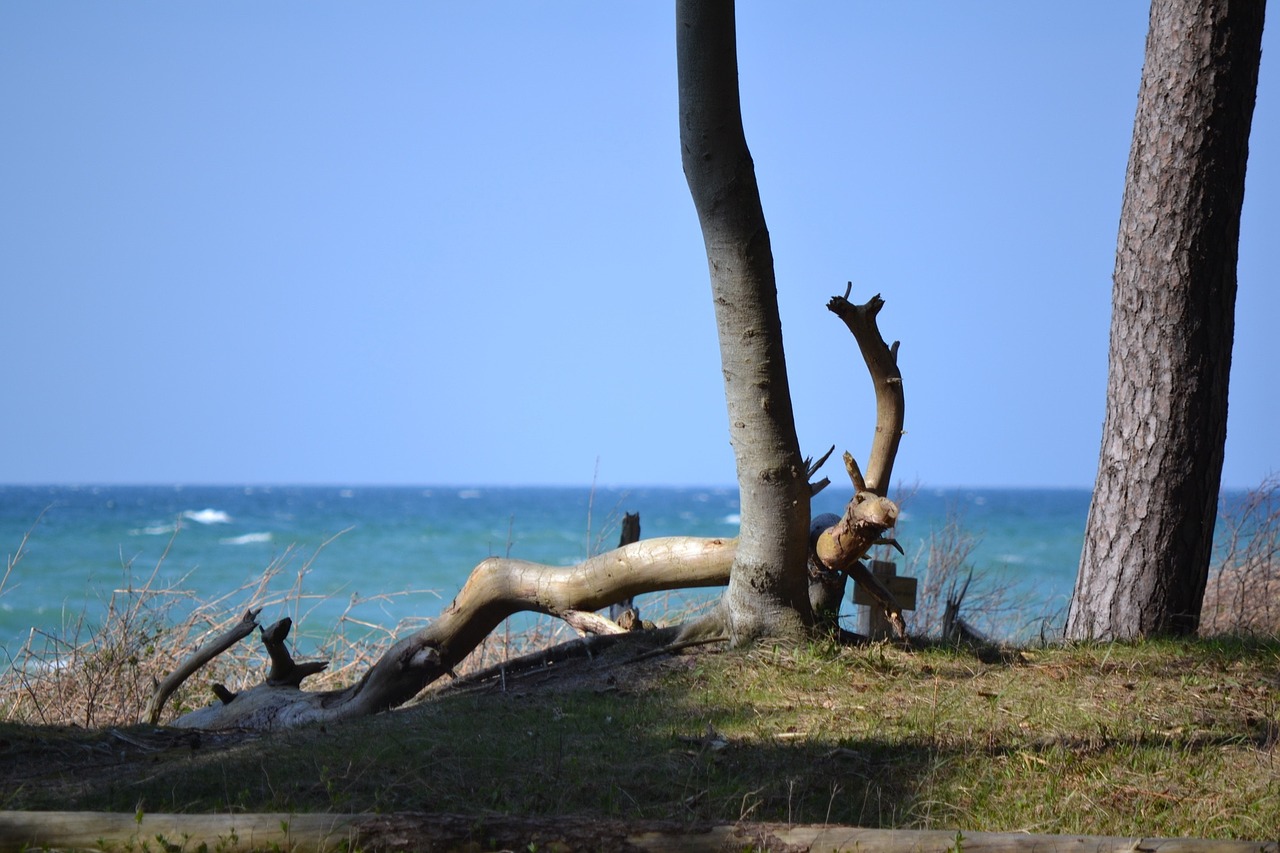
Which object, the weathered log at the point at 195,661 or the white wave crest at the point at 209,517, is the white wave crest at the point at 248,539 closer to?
the white wave crest at the point at 209,517

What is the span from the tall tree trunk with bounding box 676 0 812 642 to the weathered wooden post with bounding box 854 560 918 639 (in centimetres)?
49

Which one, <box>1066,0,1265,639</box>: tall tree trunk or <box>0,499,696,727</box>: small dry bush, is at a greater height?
<box>1066,0,1265,639</box>: tall tree trunk

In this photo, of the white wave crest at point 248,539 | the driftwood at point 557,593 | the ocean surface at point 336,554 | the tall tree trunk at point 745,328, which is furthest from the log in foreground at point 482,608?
the white wave crest at point 248,539

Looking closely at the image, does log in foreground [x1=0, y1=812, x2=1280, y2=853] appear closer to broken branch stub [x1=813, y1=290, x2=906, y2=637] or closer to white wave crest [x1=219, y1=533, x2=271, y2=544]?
broken branch stub [x1=813, y1=290, x2=906, y2=637]

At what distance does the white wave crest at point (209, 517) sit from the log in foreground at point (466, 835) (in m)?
43.1

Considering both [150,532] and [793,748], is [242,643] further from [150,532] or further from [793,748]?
[150,532]

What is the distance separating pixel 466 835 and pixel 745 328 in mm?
2967

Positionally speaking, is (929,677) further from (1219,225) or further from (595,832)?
(1219,225)

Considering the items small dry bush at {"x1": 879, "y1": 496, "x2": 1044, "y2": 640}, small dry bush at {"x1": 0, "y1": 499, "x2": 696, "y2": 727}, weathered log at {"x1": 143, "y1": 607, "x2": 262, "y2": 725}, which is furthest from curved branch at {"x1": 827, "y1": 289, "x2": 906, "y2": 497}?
weathered log at {"x1": 143, "y1": 607, "x2": 262, "y2": 725}

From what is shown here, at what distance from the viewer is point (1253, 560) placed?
907 centimetres

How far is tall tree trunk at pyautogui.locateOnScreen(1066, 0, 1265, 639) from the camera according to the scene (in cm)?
579

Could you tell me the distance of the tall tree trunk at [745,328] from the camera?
5109 mm

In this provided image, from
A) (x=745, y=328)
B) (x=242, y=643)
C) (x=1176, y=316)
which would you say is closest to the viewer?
(x=745, y=328)

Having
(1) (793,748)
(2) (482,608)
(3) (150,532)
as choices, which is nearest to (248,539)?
(3) (150,532)
